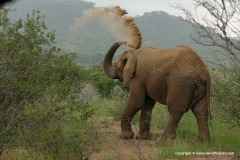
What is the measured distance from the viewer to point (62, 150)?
606cm

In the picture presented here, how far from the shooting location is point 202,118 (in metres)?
7.37

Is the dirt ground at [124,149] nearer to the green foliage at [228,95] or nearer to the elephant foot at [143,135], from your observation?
the elephant foot at [143,135]

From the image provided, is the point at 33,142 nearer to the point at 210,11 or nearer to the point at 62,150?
the point at 62,150

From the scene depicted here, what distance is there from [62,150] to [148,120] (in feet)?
9.71

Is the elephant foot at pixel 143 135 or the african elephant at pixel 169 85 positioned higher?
the african elephant at pixel 169 85

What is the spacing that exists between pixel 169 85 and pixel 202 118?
0.82m

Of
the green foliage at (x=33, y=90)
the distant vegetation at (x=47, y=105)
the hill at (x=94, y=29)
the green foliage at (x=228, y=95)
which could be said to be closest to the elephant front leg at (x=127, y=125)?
the distant vegetation at (x=47, y=105)

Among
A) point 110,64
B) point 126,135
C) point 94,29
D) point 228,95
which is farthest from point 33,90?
point 94,29

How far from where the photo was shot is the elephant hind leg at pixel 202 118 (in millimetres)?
7297

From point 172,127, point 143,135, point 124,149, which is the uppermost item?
point 172,127

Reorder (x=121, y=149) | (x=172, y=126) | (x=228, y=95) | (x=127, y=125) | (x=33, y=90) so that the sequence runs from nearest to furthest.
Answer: (x=33, y=90) < (x=121, y=149) < (x=172, y=126) < (x=228, y=95) < (x=127, y=125)

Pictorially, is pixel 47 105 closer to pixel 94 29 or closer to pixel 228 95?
pixel 228 95

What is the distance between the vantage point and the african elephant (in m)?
7.33

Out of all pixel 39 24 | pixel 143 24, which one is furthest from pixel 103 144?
pixel 143 24
